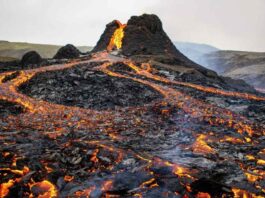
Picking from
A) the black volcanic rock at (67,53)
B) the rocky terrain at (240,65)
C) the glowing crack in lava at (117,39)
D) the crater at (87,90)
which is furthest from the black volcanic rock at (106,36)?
the rocky terrain at (240,65)

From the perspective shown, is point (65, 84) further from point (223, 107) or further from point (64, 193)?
point (64, 193)

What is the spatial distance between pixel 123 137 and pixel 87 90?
15209 mm

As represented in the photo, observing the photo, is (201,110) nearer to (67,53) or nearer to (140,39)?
(140,39)

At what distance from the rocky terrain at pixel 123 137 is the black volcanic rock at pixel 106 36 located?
25.3 m

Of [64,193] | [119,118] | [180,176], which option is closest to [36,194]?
[64,193]

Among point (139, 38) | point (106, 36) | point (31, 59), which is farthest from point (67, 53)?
point (139, 38)

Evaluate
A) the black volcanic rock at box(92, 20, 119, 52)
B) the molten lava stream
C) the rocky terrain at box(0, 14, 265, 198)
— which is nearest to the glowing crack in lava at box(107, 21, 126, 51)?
the black volcanic rock at box(92, 20, 119, 52)

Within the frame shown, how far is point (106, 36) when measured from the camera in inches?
2586

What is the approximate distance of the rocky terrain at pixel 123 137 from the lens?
11.5 m

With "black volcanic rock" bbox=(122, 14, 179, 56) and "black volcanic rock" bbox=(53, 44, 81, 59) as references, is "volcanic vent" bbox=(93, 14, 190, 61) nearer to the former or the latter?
"black volcanic rock" bbox=(122, 14, 179, 56)

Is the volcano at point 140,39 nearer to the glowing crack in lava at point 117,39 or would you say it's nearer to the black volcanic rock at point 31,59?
the glowing crack in lava at point 117,39

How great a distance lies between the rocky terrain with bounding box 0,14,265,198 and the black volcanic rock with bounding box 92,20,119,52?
25287 mm

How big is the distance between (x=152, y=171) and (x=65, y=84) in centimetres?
2249

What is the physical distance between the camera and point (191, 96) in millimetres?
31109
